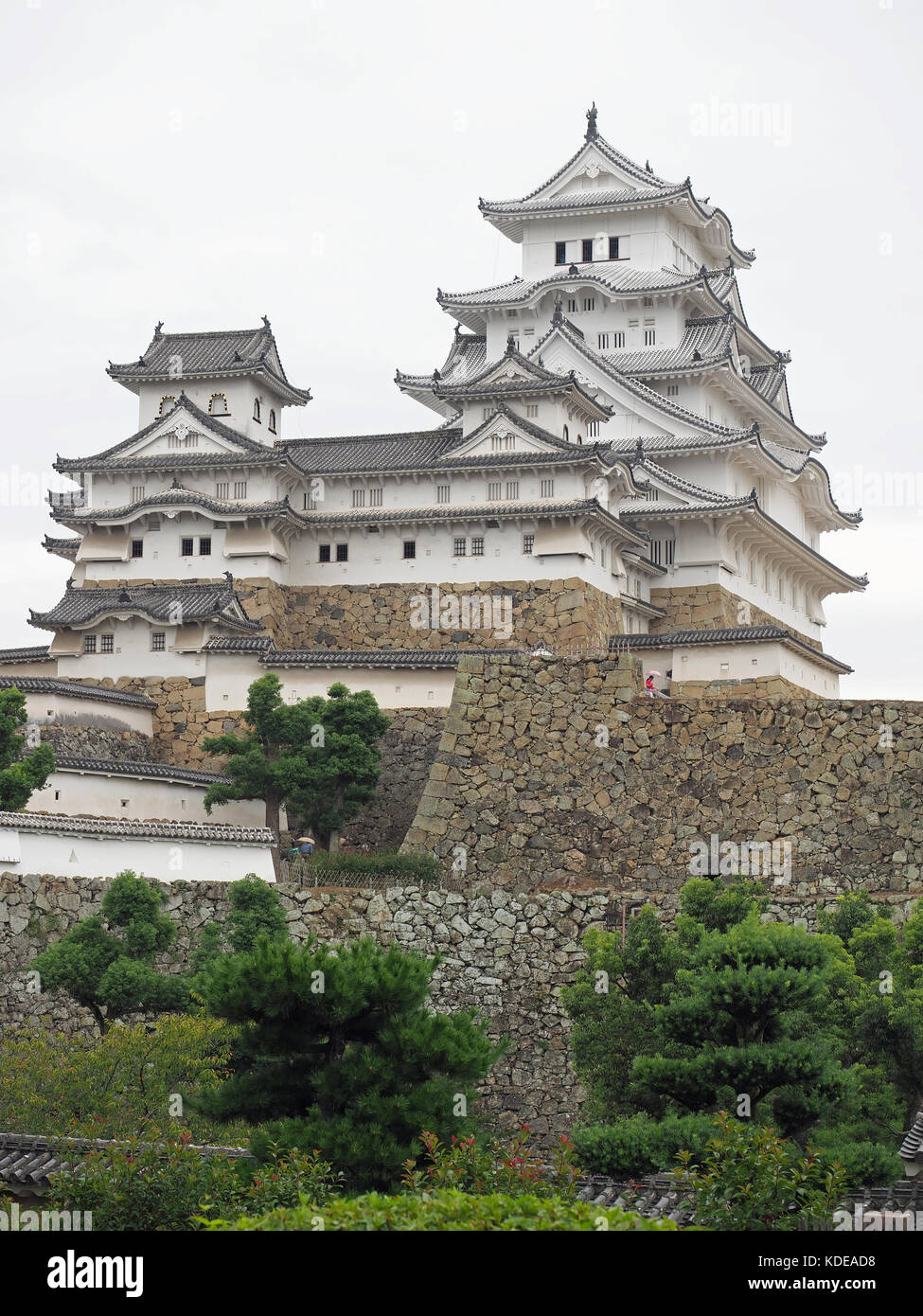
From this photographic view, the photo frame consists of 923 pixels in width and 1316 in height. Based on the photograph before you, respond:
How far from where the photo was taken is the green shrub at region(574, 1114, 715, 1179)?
1675 centimetres

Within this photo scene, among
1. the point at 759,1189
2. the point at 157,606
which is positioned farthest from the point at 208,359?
the point at 759,1189

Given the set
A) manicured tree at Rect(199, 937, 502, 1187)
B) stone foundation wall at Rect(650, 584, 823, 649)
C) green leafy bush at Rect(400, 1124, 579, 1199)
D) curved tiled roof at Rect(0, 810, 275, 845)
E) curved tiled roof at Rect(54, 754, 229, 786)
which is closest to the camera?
green leafy bush at Rect(400, 1124, 579, 1199)

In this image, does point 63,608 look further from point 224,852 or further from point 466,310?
point 466,310

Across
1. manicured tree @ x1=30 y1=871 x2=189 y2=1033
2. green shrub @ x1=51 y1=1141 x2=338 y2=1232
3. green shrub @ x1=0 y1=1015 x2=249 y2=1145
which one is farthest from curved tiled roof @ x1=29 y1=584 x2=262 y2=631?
green shrub @ x1=51 y1=1141 x2=338 y2=1232

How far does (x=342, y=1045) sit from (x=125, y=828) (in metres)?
11.3

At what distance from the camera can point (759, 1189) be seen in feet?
45.2

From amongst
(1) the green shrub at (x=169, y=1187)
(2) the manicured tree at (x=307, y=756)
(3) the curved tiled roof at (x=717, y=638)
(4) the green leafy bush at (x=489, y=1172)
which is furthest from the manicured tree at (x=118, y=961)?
(3) the curved tiled roof at (x=717, y=638)

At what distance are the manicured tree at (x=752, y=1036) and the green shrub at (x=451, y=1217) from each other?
6.03 m

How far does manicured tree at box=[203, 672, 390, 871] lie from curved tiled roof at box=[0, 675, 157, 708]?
3.52 meters

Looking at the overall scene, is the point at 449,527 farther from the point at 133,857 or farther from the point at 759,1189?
the point at 759,1189

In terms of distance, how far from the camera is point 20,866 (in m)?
26.8

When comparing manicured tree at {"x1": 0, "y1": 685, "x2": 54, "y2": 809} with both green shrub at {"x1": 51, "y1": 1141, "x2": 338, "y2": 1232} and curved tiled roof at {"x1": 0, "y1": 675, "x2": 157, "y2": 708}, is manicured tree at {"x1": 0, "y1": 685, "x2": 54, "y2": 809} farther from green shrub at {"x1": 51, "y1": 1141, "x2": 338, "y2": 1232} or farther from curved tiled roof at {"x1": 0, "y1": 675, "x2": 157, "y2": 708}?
green shrub at {"x1": 51, "y1": 1141, "x2": 338, "y2": 1232}
